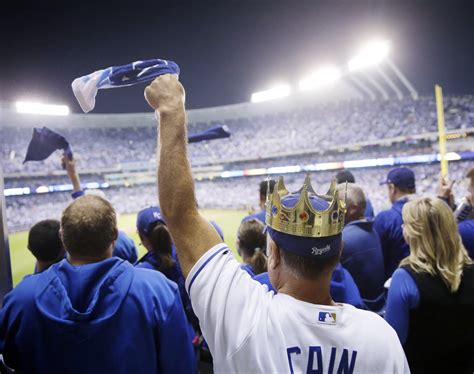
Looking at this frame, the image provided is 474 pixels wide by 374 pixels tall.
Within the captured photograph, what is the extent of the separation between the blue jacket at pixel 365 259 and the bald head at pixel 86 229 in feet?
5.63

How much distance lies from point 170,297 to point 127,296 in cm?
18

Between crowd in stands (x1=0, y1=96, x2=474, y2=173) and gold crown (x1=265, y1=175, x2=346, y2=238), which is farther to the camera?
crowd in stands (x1=0, y1=96, x2=474, y2=173)

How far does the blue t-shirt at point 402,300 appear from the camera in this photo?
1.52 meters

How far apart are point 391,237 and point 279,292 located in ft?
7.49

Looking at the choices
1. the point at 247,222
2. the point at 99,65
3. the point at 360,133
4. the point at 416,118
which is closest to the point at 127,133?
Result: the point at 360,133

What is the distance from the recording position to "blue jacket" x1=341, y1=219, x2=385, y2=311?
2.37m

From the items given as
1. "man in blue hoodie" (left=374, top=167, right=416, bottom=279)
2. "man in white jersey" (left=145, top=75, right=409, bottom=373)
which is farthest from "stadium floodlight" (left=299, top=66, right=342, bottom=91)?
"man in white jersey" (left=145, top=75, right=409, bottom=373)

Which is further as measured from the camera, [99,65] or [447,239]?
[99,65]

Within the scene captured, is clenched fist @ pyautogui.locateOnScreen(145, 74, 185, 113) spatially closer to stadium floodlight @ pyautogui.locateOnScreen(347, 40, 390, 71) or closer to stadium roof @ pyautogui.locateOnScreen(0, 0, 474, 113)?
stadium roof @ pyautogui.locateOnScreen(0, 0, 474, 113)

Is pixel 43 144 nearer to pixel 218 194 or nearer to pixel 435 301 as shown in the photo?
pixel 435 301

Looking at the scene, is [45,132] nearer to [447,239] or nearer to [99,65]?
[99,65]

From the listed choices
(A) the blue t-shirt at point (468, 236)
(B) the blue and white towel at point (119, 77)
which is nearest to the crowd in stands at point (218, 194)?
(A) the blue t-shirt at point (468, 236)

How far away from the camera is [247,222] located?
2.28 metres

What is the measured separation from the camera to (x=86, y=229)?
1318 mm
